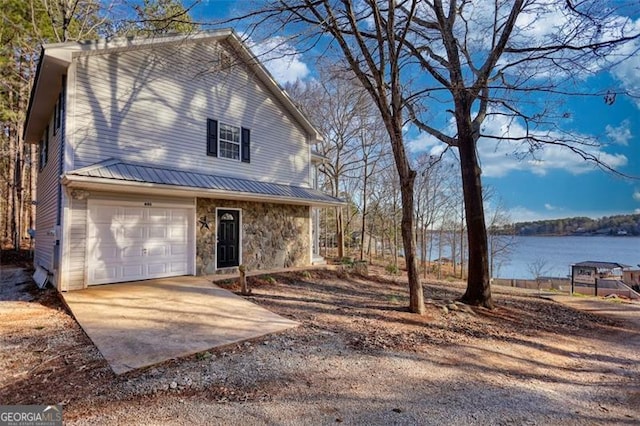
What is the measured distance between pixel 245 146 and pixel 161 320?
6.76 metres

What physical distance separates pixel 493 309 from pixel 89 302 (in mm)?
8622

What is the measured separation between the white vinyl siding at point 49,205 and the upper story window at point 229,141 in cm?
402

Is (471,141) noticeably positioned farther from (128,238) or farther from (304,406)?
(128,238)

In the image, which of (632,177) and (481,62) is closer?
(632,177)

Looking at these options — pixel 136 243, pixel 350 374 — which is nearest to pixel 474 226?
pixel 350 374

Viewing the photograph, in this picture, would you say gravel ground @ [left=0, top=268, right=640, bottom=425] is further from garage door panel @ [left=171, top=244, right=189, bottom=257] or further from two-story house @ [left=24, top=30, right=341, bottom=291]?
garage door panel @ [left=171, top=244, right=189, bottom=257]

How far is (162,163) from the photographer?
8.87m

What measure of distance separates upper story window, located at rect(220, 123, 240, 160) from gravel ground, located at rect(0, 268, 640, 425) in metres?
5.54

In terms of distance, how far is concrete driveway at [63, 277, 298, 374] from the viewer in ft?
14.1

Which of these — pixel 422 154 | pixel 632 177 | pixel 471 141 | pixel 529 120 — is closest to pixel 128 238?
pixel 471 141

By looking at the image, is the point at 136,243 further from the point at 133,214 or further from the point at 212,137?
the point at 212,137

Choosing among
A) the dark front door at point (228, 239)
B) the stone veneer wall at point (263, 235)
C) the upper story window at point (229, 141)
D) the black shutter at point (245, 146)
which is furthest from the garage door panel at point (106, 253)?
the black shutter at point (245, 146)

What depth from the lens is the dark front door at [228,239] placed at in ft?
33.1

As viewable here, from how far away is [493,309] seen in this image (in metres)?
7.83
